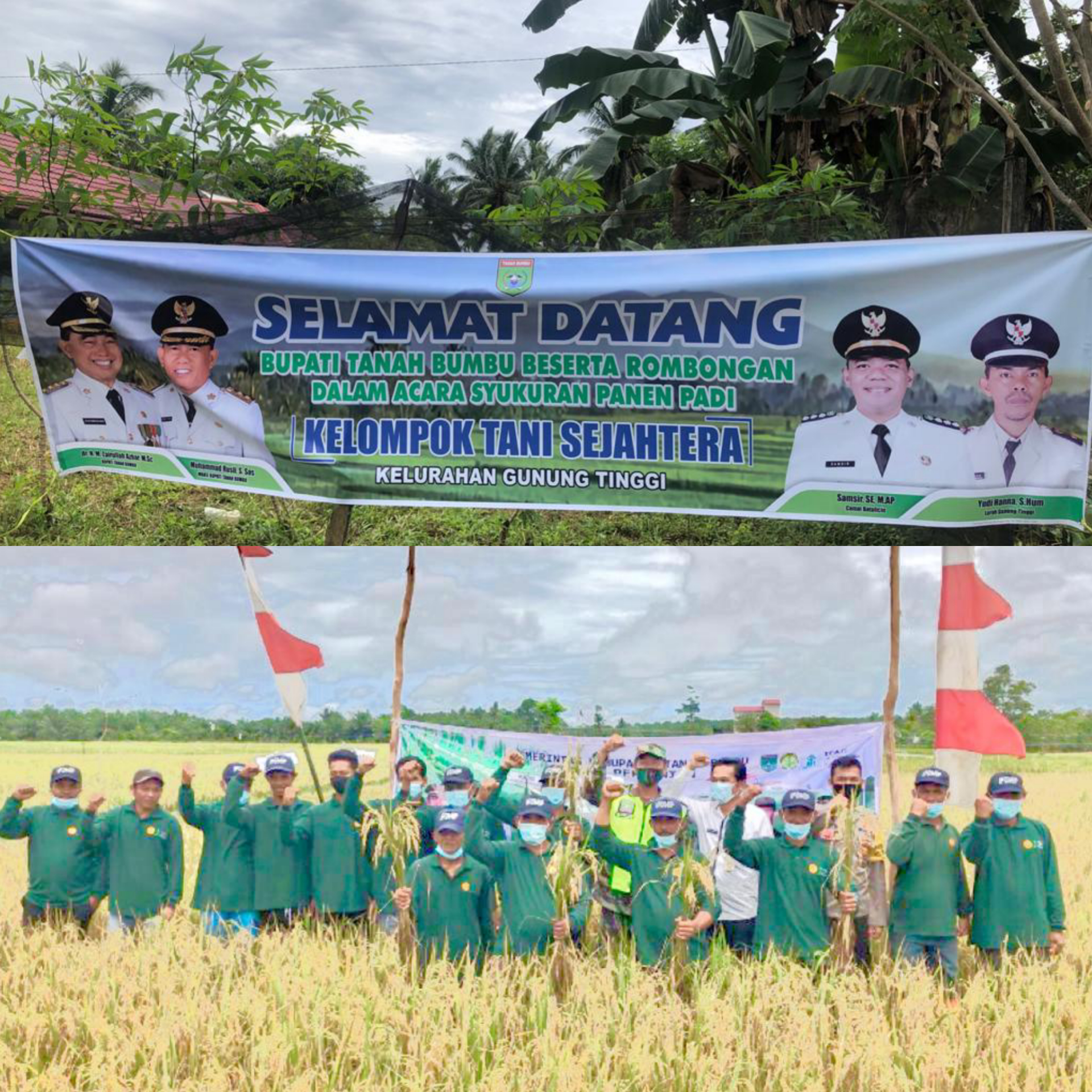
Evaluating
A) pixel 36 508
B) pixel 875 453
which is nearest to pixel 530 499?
pixel 875 453

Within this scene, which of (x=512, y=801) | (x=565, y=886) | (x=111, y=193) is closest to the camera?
(x=565, y=886)

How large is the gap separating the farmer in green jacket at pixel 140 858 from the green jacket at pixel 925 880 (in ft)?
8.61

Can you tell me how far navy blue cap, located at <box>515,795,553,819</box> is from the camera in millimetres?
4504

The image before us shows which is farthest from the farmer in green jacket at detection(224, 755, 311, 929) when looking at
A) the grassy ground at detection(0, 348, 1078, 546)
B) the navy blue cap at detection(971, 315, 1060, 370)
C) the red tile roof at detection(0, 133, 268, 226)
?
the grassy ground at detection(0, 348, 1078, 546)

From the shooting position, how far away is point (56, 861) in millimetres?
4840

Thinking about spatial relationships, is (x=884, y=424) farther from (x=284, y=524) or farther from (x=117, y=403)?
(x=284, y=524)

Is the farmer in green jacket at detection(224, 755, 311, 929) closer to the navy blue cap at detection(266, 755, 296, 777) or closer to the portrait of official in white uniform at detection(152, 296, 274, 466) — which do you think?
the navy blue cap at detection(266, 755, 296, 777)

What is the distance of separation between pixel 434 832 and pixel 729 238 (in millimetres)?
2750

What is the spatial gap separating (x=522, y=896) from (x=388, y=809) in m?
0.60

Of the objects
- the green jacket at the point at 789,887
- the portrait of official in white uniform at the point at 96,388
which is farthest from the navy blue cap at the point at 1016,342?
the portrait of official in white uniform at the point at 96,388

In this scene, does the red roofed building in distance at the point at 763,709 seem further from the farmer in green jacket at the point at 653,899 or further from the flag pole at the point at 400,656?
the flag pole at the point at 400,656

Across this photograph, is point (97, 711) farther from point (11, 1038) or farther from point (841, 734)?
point (841, 734)

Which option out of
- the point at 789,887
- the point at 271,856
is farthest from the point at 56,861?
the point at 789,887

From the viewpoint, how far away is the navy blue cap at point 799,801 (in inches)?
180
